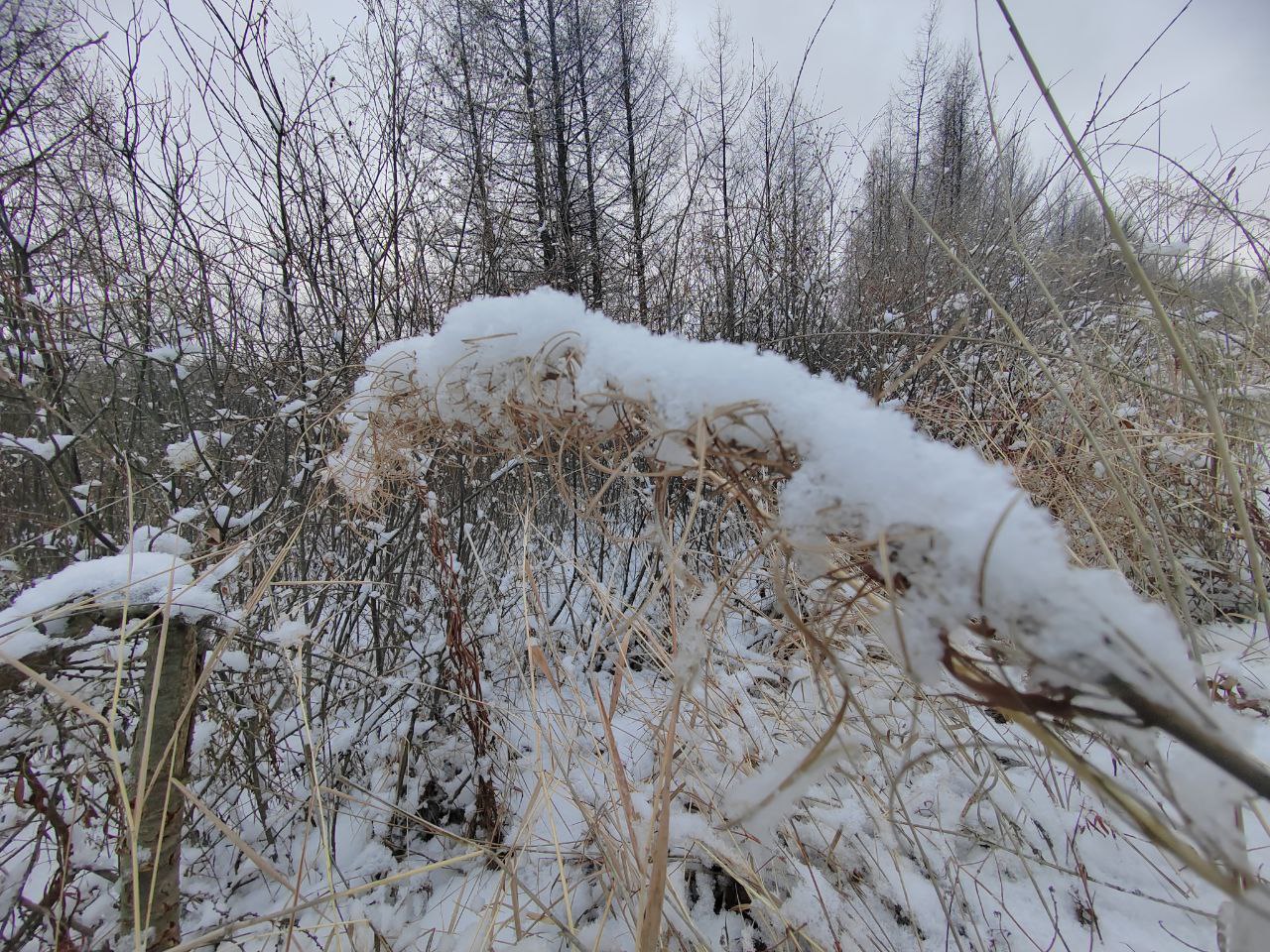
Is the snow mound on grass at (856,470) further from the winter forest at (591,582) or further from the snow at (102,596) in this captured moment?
the snow at (102,596)

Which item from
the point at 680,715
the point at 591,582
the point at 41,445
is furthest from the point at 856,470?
the point at 41,445

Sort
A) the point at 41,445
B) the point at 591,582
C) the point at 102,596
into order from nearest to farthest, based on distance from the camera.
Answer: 1. the point at 102,596
2. the point at 591,582
3. the point at 41,445

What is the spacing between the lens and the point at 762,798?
43 centimetres

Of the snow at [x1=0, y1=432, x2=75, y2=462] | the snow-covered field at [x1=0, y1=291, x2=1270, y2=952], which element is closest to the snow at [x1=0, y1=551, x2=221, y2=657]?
the snow-covered field at [x1=0, y1=291, x2=1270, y2=952]

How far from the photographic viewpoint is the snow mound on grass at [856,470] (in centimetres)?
29

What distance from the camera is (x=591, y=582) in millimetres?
1083

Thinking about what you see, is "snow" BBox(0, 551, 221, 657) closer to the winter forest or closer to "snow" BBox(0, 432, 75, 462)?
the winter forest

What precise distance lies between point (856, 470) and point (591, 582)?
2.62 ft

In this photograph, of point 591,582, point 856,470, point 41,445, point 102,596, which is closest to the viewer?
point 856,470

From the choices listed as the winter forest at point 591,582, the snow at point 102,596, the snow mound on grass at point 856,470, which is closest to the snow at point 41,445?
the winter forest at point 591,582

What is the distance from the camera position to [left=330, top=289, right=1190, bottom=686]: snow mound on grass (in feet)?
0.96

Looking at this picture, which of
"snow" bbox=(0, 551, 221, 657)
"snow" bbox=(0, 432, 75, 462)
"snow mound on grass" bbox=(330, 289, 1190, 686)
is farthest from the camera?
"snow" bbox=(0, 432, 75, 462)

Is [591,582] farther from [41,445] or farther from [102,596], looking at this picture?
[41,445]

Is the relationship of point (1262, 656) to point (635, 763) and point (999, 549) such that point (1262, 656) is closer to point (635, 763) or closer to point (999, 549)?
point (635, 763)
